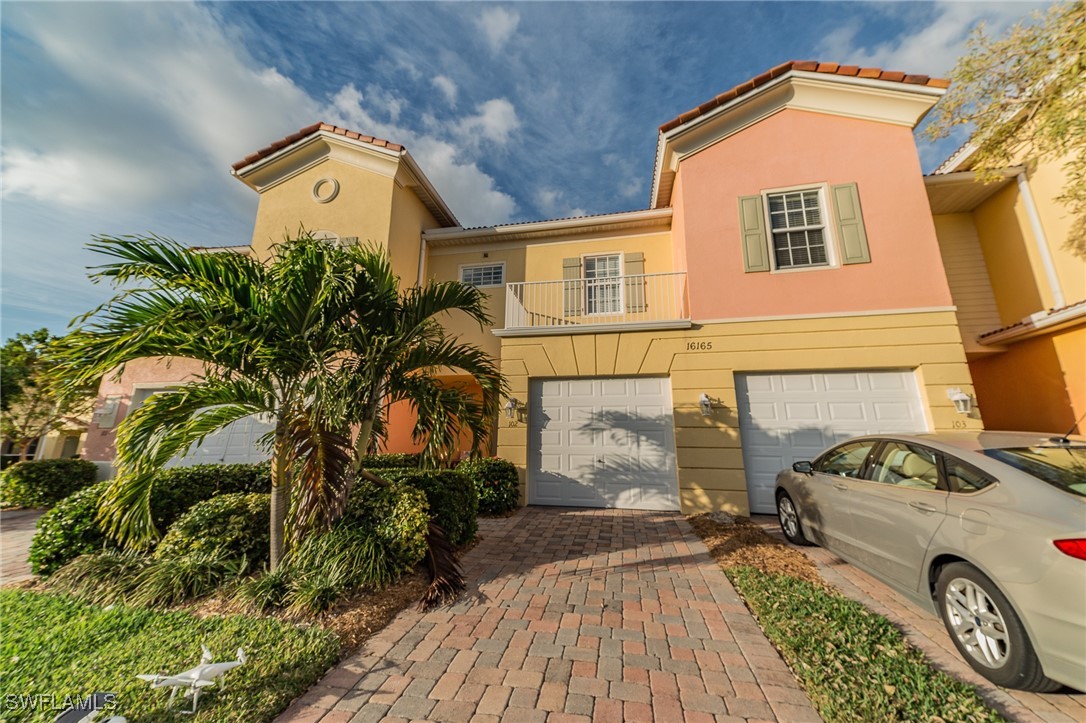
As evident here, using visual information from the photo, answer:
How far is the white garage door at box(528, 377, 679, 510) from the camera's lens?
743cm

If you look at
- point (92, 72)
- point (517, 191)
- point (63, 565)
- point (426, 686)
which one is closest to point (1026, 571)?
point (426, 686)

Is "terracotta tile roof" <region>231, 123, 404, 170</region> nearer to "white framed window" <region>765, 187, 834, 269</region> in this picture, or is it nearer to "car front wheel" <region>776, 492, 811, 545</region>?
"white framed window" <region>765, 187, 834, 269</region>

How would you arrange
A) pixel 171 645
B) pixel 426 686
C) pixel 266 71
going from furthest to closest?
pixel 266 71, pixel 171 645, pixel 426 686

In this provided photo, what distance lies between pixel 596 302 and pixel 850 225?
5434mm

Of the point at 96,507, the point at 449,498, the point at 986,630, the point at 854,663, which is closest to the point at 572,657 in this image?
the point at 854,663

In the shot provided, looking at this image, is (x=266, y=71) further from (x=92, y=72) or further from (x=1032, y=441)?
(x=1032, y=441)

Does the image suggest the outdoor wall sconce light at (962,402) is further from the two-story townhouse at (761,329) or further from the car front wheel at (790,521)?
the car front wheel at (790,521)

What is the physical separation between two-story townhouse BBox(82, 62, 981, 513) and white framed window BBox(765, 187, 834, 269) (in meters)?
0.03

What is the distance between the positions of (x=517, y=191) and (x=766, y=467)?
11572 millimetres

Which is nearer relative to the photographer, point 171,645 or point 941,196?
point 171,645

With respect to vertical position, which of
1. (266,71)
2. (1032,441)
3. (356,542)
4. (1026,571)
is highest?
(266,71)

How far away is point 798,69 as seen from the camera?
794 cm

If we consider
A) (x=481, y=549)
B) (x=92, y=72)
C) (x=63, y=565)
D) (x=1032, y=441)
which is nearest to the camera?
(x=1032, y=441)

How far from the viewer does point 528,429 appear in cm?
796
